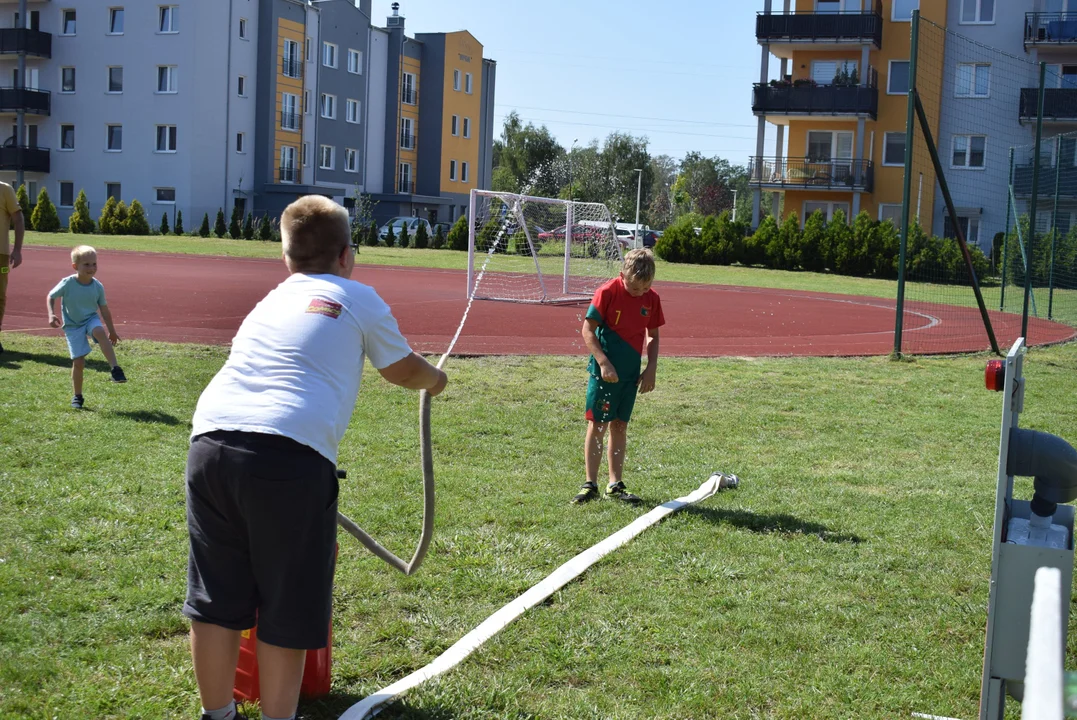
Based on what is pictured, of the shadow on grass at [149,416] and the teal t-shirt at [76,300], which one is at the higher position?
the teal t-shirt at [76,300]

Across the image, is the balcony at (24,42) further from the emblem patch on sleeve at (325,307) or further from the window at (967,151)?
the emblem patch on sleeve at (325,307)

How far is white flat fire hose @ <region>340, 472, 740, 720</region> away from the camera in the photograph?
→ 12.6 feet

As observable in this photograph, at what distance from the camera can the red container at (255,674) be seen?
150 inches

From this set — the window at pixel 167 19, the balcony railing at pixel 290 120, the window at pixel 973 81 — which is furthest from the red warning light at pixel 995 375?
the balcony railing at pixel 290 120

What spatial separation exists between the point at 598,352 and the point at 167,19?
53.1 meters

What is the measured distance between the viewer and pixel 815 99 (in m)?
46.3

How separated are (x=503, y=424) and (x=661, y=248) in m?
34.8

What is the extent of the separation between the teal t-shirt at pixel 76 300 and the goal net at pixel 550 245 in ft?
46.3

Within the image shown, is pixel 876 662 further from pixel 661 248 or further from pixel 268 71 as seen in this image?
pixel 268 71

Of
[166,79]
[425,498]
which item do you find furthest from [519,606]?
[166,79]

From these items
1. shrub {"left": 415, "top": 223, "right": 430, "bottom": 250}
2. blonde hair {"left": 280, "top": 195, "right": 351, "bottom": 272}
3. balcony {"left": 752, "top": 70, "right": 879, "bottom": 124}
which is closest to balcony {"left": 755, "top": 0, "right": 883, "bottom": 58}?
balcony {"left": 752, "top": 70, "right": 879, "bottom": 124}

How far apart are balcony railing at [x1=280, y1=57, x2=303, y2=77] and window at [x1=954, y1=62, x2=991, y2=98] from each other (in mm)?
34386

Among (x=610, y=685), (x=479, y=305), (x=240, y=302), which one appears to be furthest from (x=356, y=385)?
(x=479, y=305)

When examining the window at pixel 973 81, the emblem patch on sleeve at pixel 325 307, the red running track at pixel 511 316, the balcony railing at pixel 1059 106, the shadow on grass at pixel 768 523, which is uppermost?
the window at pixel 973 81
